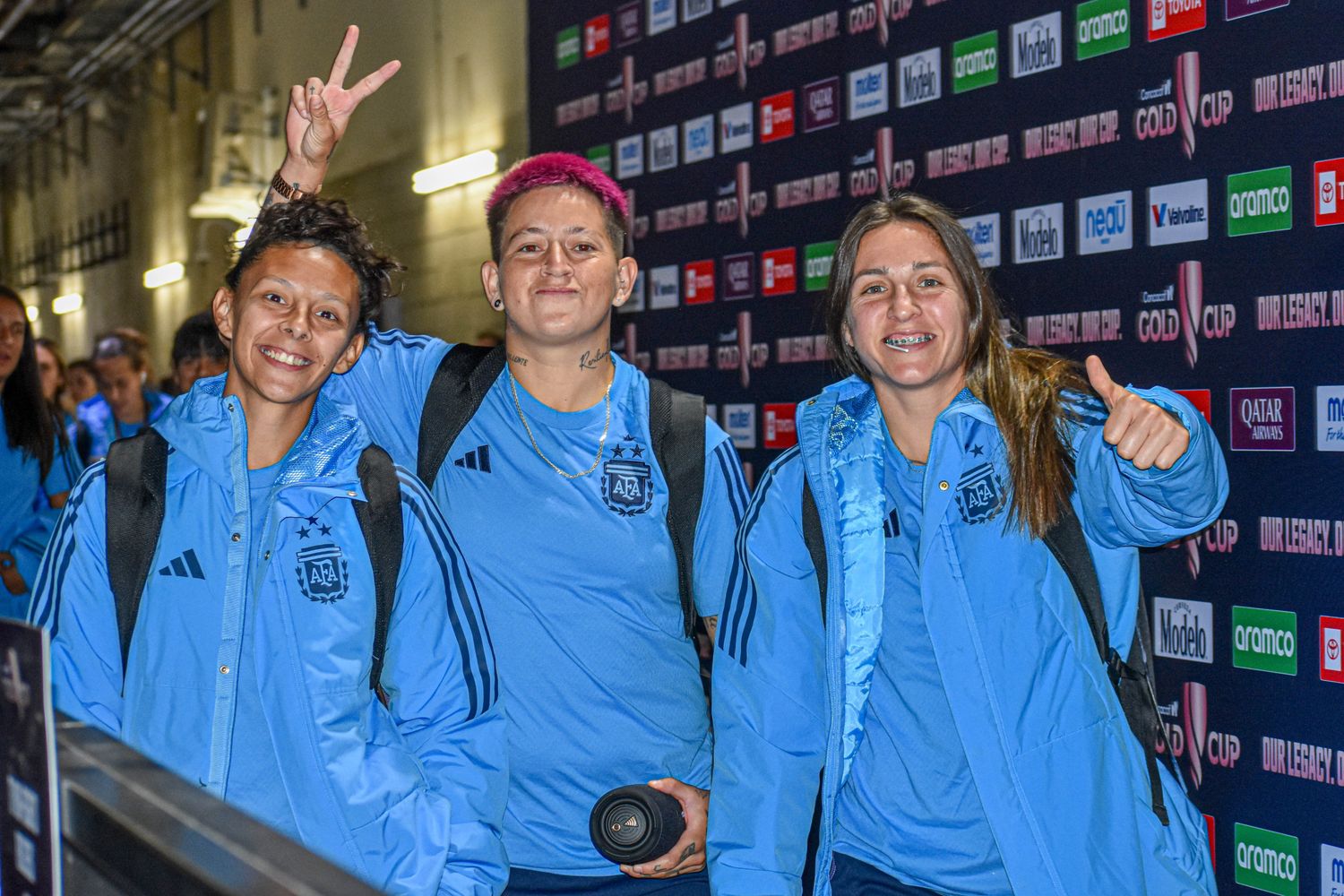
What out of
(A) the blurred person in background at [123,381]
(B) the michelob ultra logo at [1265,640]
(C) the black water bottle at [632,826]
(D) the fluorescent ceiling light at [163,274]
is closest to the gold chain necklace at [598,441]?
(C) the black water bottle at [632,826]

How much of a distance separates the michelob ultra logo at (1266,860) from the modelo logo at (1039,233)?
61.7 inches

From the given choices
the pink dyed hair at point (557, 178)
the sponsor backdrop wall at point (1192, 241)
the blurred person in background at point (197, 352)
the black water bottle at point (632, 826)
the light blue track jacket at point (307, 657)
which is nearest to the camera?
the light blue track jacket at point (307, 657)

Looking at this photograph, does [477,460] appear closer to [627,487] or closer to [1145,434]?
[627,487]

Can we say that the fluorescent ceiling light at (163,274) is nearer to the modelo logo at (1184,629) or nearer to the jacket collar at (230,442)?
the modelo logo at (1184,629)

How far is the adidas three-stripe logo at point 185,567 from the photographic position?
1844mm

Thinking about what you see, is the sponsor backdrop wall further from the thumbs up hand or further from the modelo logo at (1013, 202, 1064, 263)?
the thumbs up hand

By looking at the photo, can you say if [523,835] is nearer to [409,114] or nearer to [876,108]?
[876,108]

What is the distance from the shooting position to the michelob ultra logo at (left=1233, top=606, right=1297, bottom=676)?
9.86 ft

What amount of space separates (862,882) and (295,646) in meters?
0.98

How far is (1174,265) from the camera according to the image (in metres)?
3.23

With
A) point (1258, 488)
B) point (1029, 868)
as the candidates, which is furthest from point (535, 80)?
point (1029, 868)

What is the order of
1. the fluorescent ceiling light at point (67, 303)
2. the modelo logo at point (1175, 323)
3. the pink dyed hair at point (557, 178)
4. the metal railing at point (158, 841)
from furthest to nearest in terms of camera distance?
the fluorescent ceiling light at point (67, 303) < the modelo logo at point (1175, 323) < the pink dyed hair at point (557, 178) < the metal railing at point (158, 841)

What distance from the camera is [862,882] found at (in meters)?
2.08

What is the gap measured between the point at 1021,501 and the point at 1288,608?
137 centimetres
